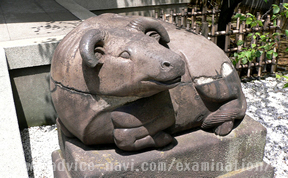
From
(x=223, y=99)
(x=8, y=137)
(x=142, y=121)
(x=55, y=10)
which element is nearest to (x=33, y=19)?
(x=55, y=10)

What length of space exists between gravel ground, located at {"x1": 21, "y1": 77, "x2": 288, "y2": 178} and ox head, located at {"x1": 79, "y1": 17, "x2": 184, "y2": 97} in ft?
6.67

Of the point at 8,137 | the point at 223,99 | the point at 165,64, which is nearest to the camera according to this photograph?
the point at 165,64

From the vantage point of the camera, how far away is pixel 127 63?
5.75ft

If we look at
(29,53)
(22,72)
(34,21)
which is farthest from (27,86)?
(34,21)

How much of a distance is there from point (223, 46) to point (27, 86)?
11.9 feet

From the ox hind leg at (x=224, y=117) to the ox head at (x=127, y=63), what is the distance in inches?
28.2

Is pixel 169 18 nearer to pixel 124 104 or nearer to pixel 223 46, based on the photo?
pixel 223 46

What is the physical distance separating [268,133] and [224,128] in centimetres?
175

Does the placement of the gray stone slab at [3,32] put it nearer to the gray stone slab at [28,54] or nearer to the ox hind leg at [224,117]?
the gray stone slab at [28,54]

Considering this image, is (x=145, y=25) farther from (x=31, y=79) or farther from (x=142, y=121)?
(x=31, y=79)

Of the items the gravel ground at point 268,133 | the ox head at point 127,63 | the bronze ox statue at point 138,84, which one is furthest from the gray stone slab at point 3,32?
the ox head at point 127,63

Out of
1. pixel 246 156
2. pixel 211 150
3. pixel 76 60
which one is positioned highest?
pixel 76 60

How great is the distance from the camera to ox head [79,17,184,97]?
1.71m

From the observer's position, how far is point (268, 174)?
2.70 m
